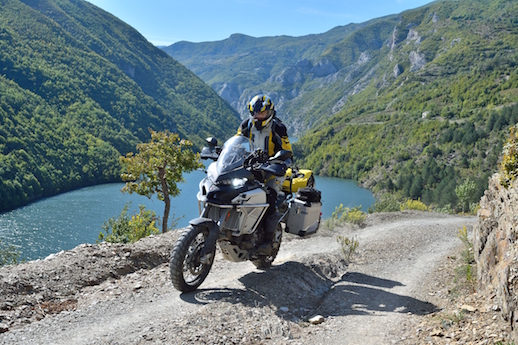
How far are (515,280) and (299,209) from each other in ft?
12.3

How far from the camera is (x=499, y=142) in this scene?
288ft

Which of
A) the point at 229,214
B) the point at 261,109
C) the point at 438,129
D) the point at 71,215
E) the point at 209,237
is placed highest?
the point at 438,129

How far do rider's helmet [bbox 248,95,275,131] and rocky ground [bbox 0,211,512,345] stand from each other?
8.10 ft

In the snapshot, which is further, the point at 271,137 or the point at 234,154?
the point at 271,137

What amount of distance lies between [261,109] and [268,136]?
512 millimetres

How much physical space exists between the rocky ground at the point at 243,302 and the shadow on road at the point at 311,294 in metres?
0.02

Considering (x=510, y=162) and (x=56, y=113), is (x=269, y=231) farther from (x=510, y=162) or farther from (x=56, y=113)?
(x=56, y=113)

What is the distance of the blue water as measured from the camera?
45.7 meters

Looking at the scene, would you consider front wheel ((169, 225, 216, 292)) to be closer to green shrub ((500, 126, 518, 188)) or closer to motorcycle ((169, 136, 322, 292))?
motorcycle ((169, 136, 322, 292))

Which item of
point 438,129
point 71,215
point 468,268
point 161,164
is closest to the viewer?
point 468,268

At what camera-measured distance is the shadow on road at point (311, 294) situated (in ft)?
18.6

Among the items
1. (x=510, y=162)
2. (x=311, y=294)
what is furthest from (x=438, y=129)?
(x=311, y=294)

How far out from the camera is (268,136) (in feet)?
23.1

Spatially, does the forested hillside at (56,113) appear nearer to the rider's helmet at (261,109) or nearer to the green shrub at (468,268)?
the rider's helmet at (261,109)
